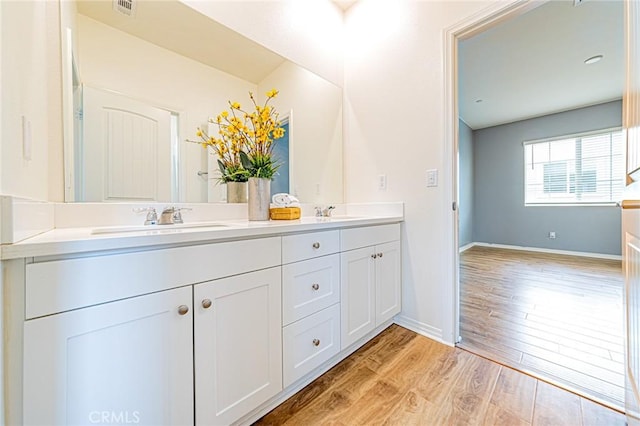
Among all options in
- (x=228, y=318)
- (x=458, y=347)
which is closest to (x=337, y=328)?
(x=228, y=318)

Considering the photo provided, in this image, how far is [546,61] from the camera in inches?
119

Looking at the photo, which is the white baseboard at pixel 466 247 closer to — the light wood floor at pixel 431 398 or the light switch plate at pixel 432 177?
the light switch plate at pixel 432 177

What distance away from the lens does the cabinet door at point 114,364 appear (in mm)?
598

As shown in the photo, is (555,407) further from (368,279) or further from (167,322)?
(167,322)

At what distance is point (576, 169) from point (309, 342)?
226 inches

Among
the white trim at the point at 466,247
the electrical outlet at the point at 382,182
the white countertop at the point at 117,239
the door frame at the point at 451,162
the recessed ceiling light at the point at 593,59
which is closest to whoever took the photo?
the white countertop at the point at 117,239

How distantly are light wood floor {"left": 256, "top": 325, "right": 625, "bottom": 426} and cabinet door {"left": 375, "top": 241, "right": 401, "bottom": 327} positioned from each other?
11.5 inches

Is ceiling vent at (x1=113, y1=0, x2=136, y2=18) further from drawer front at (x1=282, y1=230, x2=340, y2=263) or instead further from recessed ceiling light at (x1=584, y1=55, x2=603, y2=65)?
recessed ceiling light at (x1=584, y1=55, x2=603, y2=65)

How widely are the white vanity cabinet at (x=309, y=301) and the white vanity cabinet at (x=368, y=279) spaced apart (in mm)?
79

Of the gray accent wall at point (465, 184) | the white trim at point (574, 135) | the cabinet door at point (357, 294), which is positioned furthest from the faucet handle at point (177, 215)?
the white trim at point (574, 135)

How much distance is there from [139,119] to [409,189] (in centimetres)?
166

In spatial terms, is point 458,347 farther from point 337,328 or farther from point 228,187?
point 228,187

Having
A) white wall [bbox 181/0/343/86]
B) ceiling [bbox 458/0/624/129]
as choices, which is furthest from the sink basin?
ceiling [bbox 458/0/624/129]

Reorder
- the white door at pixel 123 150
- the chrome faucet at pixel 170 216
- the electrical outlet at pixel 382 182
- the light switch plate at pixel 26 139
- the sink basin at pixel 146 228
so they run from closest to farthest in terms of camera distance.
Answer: the light switch plate at pixel 26 139 < the sink basin at pixel 146 228 < the white door at pixel 123 150 < the chrome faucet at pixel 170 216 < the electrical outlet at pixel 382 182
